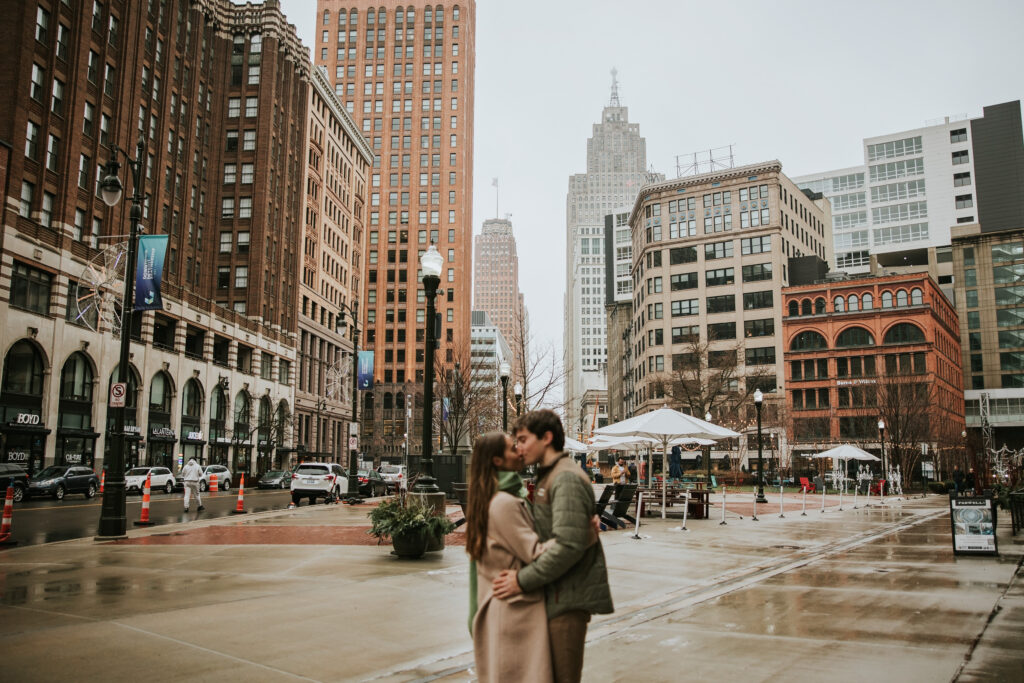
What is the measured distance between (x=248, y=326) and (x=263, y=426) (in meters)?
9.83

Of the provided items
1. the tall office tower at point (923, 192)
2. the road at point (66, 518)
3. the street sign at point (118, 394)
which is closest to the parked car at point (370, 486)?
the road at point (66, 518)

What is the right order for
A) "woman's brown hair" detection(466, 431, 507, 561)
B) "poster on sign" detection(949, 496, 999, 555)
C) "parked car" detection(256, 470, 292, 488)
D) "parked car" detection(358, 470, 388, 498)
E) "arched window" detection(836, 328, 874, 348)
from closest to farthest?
"woman's brown hair" detection(466, 431, 507, 561)
"poster on sign" detection(949, 496, 999, 555)
"parked car" detection(358, 470, 388, 498)
"parked car" detection(256, 470, 292, 488)
"arched window" detection(836, 328, 874, 348)


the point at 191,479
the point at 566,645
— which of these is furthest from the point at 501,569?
the point at 191,479

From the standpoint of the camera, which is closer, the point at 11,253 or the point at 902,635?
the point at 902,635

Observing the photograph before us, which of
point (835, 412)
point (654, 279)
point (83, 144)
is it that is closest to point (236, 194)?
point (83, 144)

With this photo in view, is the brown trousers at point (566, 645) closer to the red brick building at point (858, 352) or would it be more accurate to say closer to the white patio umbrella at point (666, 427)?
the white patio umbrella at point (666, 427)

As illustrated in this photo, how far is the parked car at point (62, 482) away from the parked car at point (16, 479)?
46 centimetres

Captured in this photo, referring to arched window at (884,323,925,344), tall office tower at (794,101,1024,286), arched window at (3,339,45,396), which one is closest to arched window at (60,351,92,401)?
arched window at (3,339,45,396)

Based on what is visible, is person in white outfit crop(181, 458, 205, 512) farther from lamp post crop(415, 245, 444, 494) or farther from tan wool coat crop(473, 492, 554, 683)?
tan wool coat crop(473, 492, 554, 683)

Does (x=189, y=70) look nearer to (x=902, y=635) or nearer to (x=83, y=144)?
(x=83, y=144)

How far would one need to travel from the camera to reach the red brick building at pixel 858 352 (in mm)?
75750

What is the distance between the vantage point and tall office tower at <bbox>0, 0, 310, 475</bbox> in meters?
40.1

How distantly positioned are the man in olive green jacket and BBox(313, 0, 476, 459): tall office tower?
111 m

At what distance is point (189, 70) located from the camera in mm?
60688
